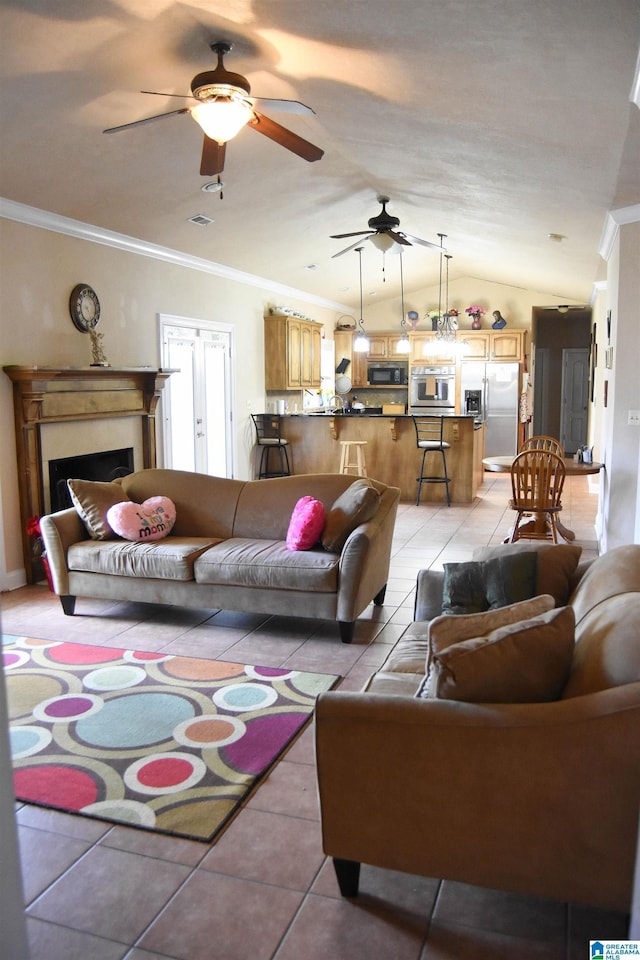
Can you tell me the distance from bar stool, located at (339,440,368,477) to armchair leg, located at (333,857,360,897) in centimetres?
681

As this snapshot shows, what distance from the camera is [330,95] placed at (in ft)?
14.5

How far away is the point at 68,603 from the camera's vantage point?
15.0 feet

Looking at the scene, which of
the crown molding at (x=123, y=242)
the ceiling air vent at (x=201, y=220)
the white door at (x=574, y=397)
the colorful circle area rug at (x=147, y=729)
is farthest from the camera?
the white door at (x=574, y=397)

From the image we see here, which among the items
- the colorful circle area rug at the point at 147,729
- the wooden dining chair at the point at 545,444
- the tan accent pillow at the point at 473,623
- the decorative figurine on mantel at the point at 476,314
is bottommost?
the colorful circle area rug at the point at 147,729

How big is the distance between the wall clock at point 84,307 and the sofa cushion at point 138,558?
206 centimetres

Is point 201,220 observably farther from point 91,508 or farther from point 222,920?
point 222,920

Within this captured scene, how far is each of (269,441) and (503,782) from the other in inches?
297

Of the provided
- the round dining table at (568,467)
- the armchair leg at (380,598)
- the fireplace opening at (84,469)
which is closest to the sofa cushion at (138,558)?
the armchair leg at (380,598)

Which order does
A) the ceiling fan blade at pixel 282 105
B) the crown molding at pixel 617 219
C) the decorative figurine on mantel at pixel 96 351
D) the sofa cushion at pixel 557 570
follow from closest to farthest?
the sofa cushion at pixel 557 570
the ceiling fan blade at pixel 282 105
the crown molding at pixel 617 219
the decorative figurine on mantel at pixel 96 351

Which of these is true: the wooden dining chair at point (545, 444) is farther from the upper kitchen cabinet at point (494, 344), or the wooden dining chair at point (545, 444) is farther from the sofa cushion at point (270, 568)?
the upper kitchen cabinet at point (494, 344)

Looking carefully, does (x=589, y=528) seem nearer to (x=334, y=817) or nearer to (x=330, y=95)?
(x=330, y=95)

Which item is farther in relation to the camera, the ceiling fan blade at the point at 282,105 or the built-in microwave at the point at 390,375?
the built-in microwave at the point at 390,375

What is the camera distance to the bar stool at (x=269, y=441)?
918 cm

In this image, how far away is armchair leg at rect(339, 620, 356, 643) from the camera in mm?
4035
